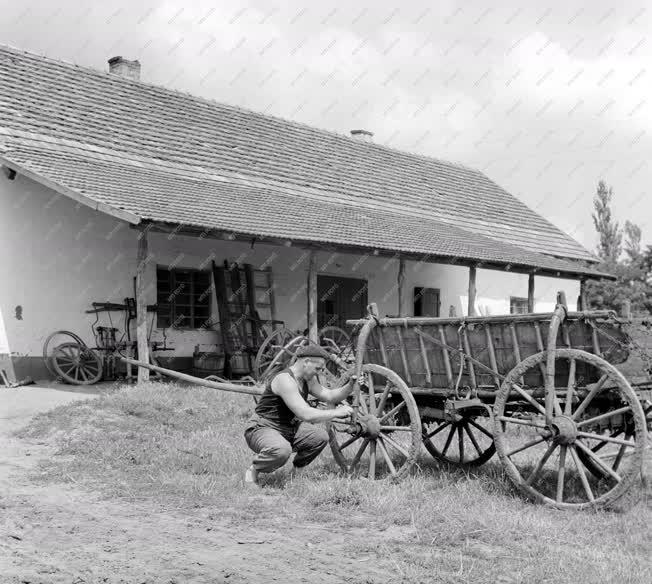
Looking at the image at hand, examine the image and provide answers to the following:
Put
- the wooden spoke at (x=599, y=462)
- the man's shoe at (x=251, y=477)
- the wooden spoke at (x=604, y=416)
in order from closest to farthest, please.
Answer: the wooden spoke at (x=599, y=462)
the wooden spoke at (x=604, y=416)
the man's shoe at (x=251, y=477)

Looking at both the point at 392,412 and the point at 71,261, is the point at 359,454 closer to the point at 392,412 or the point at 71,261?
the point at 392,412

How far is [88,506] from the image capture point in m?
5.62

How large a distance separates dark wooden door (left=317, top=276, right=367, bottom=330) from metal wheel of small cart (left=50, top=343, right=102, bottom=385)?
5540 mm

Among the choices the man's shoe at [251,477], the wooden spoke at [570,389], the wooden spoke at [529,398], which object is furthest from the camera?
the man's shoe at [251,477]

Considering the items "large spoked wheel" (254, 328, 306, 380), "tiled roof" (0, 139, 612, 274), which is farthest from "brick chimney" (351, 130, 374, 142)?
"large spoked wheel" (254, 328, 306, 380)

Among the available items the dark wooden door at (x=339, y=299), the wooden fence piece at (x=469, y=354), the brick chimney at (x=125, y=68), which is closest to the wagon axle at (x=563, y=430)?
the wooden fence piece at (x=469, y=354)

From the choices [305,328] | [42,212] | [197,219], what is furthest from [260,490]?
[305,328]

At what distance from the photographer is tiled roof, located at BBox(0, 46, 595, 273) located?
45.5ft

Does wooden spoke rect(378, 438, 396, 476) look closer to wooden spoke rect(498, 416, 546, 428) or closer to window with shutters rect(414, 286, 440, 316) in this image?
wooden spoke rect(498, 416, 546, 428)

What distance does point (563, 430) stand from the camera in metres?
5.61

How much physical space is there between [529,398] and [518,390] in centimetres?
11

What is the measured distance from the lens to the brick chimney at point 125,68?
19.5m

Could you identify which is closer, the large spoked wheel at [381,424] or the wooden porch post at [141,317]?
the large spoked wheel at [381,424]

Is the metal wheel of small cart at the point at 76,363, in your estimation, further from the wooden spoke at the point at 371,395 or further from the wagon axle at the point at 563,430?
the wagon axle at the point at 563,430
